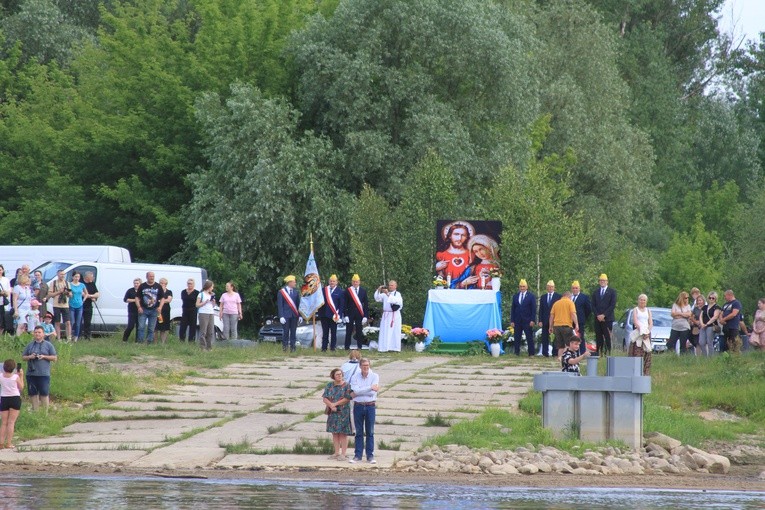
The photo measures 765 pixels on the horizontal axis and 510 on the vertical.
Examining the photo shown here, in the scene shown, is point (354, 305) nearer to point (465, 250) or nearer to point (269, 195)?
point (465, 250)

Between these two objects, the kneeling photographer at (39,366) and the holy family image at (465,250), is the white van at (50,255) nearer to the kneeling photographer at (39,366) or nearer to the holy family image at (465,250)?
the holy family image at (465,250)

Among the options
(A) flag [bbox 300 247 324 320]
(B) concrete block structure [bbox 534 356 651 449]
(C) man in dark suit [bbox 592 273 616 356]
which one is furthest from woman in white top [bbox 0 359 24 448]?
(C) man in dark suit [bbox 592 273 616 356]

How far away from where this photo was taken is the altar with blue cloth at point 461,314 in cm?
3312

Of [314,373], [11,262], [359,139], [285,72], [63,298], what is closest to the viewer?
[314,373]

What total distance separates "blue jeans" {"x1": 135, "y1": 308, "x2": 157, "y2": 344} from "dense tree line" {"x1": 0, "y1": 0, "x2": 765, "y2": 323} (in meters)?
8.15

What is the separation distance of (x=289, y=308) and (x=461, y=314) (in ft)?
15.2

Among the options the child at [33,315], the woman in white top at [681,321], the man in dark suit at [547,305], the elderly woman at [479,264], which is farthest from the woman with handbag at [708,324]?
the child at [33,315]

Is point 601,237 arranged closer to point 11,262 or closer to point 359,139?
point 359,139

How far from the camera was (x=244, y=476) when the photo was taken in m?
18.6

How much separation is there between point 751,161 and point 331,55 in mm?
41574

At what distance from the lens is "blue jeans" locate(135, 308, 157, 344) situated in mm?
31266

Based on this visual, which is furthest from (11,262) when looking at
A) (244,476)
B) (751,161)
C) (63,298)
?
(751,161)

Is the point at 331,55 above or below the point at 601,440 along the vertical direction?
above

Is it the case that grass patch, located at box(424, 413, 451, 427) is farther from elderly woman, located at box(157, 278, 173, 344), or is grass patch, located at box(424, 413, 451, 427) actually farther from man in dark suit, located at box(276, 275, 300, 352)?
elderly woman, located at box(157, 278, 173, 344)
